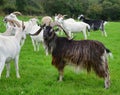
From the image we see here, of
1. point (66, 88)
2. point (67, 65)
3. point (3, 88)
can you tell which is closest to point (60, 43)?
point (67, 65)

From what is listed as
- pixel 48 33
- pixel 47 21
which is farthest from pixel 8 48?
pixel 47 21

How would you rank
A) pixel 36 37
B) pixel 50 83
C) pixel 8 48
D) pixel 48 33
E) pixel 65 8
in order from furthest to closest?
pixel 65 8 → pixel 36 37 → pixel 48 33 → pixel 50 83 → pixel 8 48

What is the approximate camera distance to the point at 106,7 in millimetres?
60281

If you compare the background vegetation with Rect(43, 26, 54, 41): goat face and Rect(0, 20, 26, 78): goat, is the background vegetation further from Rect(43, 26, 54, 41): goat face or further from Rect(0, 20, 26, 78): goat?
Rect(43, 26, 54, 41): goat face

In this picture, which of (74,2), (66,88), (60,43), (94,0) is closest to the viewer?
(66,88)

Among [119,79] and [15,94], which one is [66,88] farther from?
[119,79]

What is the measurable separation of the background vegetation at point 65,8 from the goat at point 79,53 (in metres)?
43.2

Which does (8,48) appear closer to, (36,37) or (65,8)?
(36,37)

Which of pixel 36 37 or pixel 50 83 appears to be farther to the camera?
pixel 36 37

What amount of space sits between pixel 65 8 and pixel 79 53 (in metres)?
47.7

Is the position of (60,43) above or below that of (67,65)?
above

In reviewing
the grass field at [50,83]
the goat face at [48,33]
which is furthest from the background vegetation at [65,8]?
the goat face at [48,33]

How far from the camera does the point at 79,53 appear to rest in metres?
7.63

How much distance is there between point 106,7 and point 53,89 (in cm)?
5454
